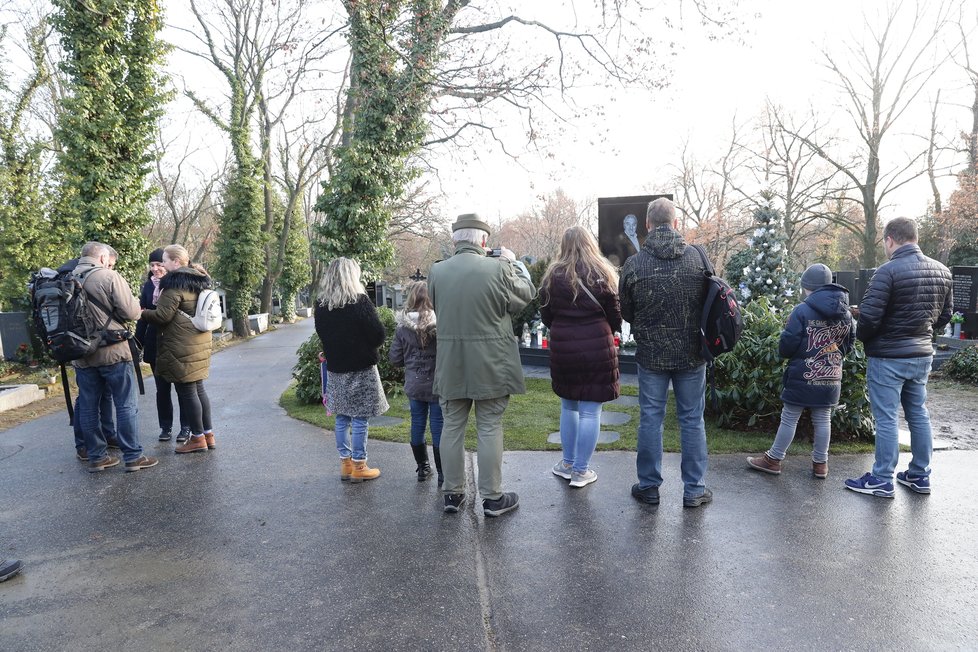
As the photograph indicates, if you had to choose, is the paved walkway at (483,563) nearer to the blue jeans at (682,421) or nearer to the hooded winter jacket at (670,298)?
the blue jeans at (682,421)

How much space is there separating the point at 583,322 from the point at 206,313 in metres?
3.41

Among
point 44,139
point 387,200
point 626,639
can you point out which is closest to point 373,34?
point 387,200

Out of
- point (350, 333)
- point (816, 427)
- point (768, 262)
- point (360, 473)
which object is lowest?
point (360, 473)

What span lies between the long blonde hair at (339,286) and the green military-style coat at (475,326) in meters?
0.89

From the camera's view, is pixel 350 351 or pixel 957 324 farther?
pixel 957 324

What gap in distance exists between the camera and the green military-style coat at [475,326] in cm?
380

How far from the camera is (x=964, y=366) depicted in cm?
930

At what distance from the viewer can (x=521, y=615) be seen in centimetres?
280

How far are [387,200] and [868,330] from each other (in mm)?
7332

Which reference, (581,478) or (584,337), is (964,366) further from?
(584,337)

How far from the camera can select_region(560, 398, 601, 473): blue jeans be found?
4.36 m

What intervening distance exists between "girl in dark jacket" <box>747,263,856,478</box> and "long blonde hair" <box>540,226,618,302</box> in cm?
149

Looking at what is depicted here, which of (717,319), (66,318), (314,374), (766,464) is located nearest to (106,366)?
(66,318)

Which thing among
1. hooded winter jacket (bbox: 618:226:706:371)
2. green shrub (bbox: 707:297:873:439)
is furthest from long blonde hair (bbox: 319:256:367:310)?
green shrub (bbox: 707:297:873:439)
